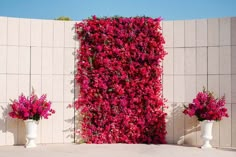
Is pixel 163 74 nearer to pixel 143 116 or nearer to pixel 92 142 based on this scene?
pixel 143 116

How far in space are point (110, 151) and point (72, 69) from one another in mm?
1922

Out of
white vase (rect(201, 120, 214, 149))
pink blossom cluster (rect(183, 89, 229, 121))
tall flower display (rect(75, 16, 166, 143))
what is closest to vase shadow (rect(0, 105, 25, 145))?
tall flower display (rect(75, 16, 166, 143))

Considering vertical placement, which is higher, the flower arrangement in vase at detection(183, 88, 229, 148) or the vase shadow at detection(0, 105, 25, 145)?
the flower arrangement in vase at detection(183, 88, 229, 148)

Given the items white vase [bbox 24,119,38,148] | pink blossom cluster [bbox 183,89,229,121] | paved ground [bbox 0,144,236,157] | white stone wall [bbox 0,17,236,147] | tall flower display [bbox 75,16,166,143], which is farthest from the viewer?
tall flower display [bbox 75,16,166,143]

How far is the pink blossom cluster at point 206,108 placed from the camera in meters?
6.86

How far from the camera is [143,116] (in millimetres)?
7570

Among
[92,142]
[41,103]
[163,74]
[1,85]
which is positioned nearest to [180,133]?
[163,74]

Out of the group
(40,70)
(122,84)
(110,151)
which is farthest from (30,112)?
(122,84)

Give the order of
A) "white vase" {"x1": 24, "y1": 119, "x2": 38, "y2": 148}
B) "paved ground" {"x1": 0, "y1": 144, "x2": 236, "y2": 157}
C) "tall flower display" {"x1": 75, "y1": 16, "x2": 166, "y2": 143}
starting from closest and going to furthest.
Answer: "paved ground" {"x1": 0, "y1": 144, "x2": 236, "y2": 157}, "white vase" {"x1": 24, "y1": 119, "x2": 38, "y2": 148}, "tall flower display" {"x1": 75, "y1": 16, "x2": 166, "y2": 143}

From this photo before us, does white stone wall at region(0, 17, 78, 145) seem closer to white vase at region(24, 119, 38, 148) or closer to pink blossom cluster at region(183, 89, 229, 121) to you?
white vase at region(24, 119, 38, 148)

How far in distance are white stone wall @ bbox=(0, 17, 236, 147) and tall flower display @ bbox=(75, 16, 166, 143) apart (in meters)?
0.21

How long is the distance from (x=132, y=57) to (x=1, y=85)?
254cm

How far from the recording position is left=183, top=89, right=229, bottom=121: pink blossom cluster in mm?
6863

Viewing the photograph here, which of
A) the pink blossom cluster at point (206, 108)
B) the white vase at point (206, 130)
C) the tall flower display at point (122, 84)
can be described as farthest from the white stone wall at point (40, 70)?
the white vase at point (206, 130)
